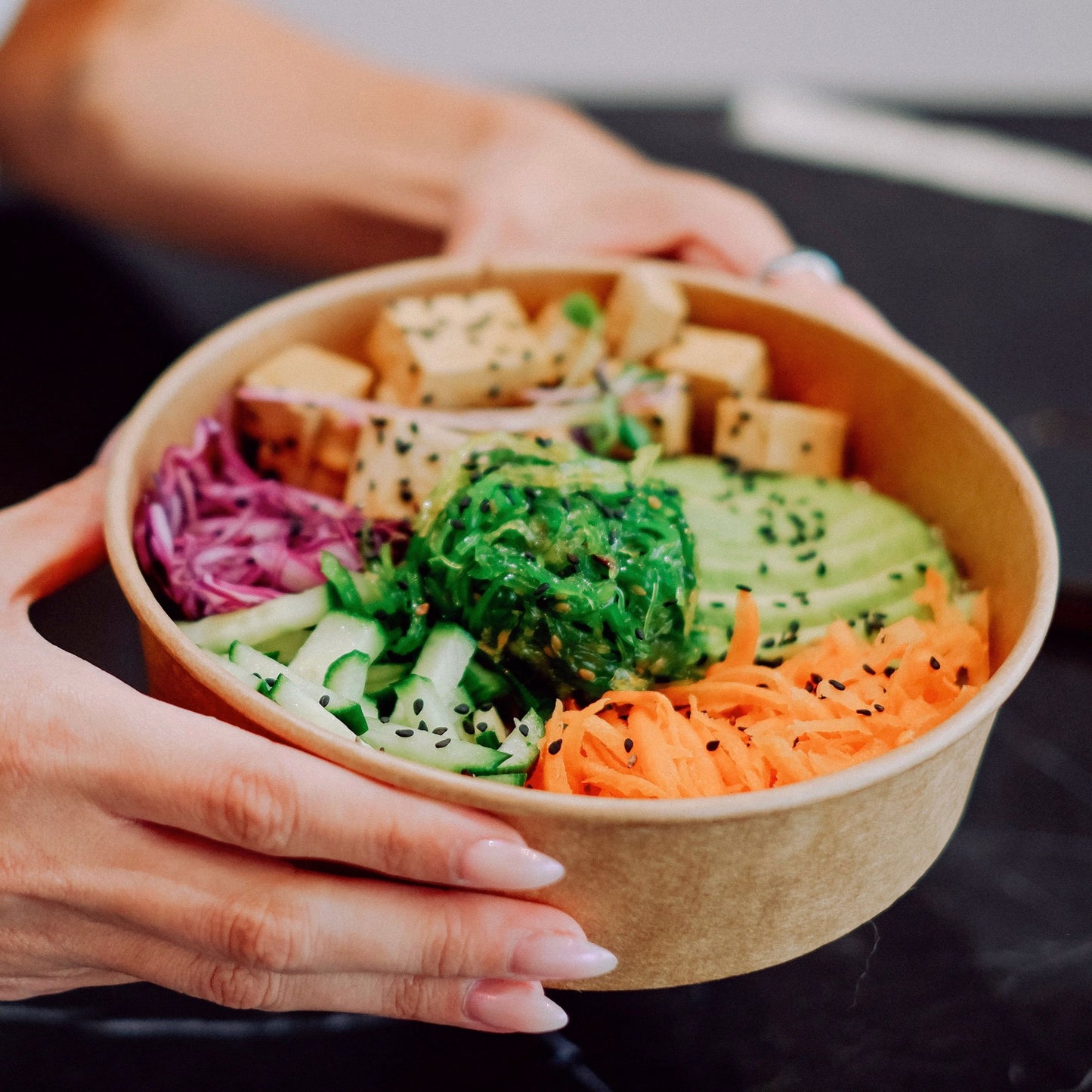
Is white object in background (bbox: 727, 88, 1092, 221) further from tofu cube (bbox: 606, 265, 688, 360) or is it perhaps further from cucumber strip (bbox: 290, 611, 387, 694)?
cucumber strip (bbox: 290, 611, 387, 694)

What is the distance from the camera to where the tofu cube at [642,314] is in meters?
1.79

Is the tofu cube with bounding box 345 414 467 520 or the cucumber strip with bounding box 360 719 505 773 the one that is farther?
the tofu cube with bounding box 345 414 467 520

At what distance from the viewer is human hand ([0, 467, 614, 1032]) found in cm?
101

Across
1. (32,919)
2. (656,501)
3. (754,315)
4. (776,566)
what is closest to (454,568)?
(656,501)

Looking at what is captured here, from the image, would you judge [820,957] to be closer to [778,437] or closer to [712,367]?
[778,437]

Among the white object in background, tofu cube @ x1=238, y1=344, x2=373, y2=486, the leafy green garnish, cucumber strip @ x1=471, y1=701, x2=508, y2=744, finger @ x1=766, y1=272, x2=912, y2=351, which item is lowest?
cucumber strip @ x1=471, y1=701, x2=508, y2=744

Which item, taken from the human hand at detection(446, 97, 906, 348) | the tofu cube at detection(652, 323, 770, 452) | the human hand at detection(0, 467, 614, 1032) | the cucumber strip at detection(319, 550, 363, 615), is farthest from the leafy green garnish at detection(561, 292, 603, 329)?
the human hand at detection(0, 467, 614, 1032)

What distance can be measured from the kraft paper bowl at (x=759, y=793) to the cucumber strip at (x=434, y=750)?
0.39ft

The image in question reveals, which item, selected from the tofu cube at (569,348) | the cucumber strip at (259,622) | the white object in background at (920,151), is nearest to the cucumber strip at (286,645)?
the cucumber strip at (259,622)

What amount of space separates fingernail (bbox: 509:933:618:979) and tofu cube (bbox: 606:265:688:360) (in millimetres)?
1057

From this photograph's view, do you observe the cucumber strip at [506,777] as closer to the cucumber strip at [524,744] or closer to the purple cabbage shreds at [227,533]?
the cucumber strip at [524,744]

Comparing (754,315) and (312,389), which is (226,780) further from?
(754,315)

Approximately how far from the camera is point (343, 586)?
4.42 ft

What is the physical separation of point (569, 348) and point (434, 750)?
887mm
